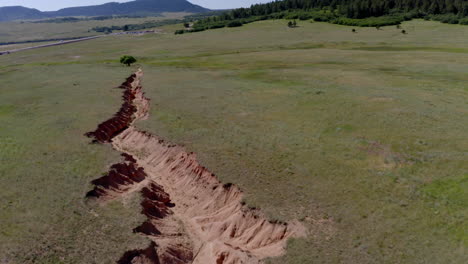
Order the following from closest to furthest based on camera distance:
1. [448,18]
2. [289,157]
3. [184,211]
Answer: [184,211]
[289,157]
[448,18]

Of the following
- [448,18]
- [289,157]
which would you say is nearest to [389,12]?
[448,18]

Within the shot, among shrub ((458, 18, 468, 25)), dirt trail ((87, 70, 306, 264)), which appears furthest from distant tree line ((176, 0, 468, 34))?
dirt trail ((87, 70, 306, 264))

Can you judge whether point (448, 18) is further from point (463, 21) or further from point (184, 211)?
point (184, 211)

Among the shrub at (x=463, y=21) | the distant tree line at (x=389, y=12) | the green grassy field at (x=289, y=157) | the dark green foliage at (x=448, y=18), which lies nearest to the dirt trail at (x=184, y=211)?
the green grassy field at (x=289, y=157)

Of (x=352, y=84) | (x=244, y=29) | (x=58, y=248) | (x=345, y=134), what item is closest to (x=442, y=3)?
(x=244, y=29)

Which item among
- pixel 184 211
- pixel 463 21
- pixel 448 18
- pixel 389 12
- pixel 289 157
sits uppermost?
pixel 389 12
